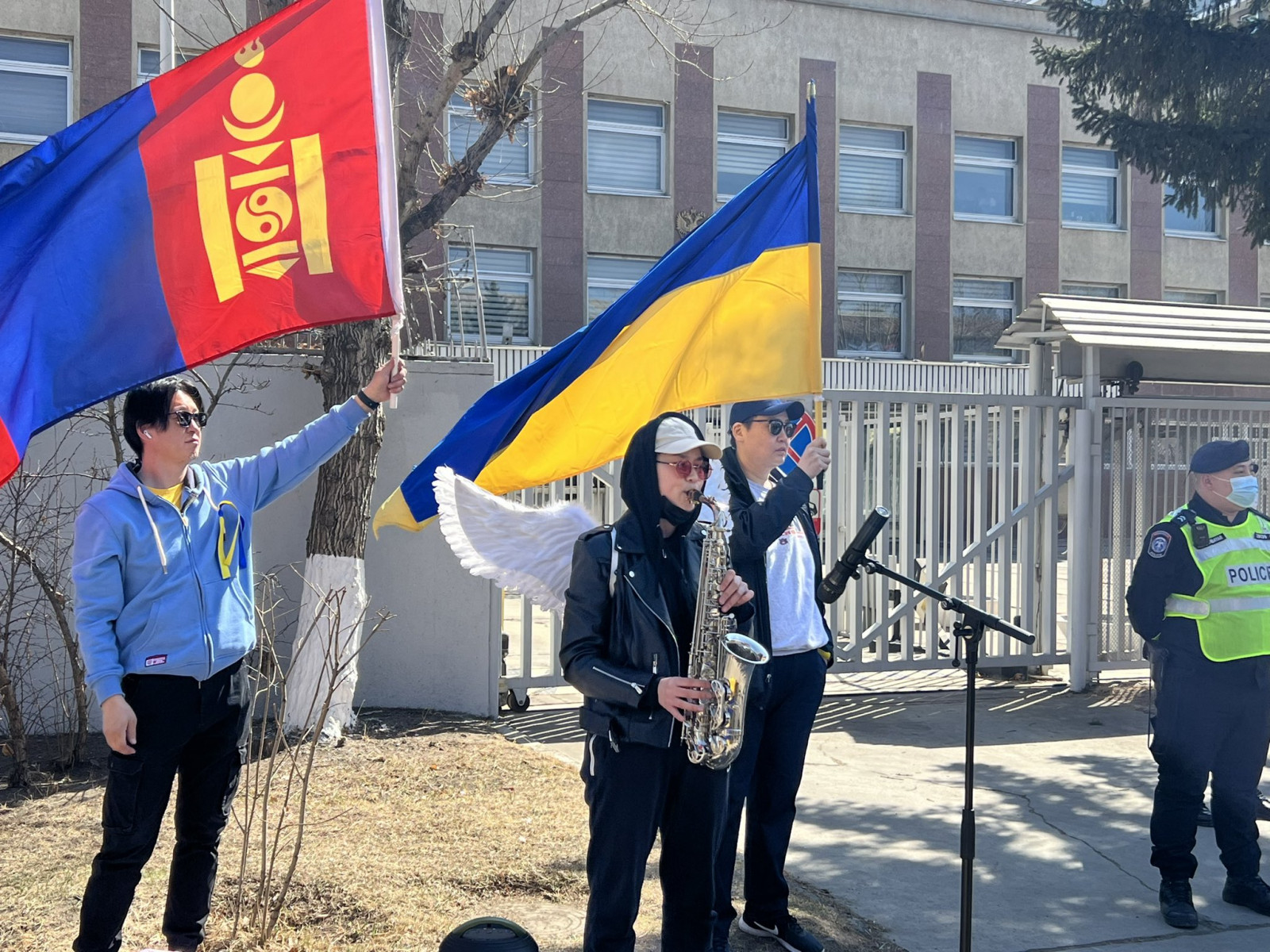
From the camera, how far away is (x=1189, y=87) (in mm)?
9586

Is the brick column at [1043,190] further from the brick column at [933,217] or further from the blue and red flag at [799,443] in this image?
the blue and red flag at [799,443]

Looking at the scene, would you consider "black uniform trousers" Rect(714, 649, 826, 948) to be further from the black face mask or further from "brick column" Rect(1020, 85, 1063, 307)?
"brick column" Rect(1020, 85, 1063, 307)

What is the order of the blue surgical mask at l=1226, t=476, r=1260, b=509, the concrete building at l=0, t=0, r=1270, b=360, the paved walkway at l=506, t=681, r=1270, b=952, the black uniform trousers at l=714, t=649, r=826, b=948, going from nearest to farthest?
1. the black uniform trousers at l=714, t=649, r=826, b=948
2. the paved walkway at l=506, t=681, r=1270, b=952
3. the blue surgical mask at l=1226, t=476, r=1260, b=509
4. the concrete building at l=0, t=0, r=1270, b=360

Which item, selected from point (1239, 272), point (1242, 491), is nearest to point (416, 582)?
point (1242, 491)

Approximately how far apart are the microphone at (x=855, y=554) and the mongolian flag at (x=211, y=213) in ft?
5.79

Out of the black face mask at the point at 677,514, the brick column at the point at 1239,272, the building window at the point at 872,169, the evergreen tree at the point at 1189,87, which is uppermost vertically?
the building window at the point at 872,169

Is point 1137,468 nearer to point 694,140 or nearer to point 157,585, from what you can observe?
point 157,585

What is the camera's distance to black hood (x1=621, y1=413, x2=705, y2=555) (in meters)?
3.52

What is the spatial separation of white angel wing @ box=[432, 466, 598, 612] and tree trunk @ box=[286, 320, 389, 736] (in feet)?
11.4

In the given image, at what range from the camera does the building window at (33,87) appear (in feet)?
67.1

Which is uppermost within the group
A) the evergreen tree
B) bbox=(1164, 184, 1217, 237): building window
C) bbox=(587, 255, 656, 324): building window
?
bbox=(1164, 184, 1217, 237): building window

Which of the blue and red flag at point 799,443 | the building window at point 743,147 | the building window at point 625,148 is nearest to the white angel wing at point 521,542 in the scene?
the blue and red flag at point 799,443

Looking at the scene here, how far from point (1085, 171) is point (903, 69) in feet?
17.2

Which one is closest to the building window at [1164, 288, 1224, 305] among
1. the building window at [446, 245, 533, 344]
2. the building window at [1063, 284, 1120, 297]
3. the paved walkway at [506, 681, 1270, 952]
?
the building window at [1063, 284, 1120, 297]
